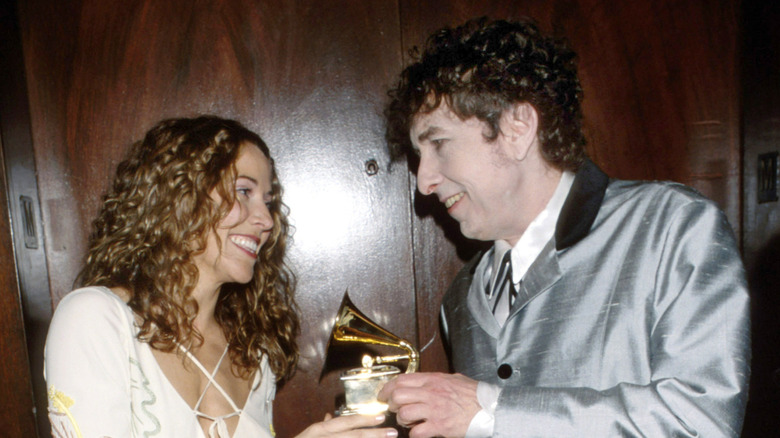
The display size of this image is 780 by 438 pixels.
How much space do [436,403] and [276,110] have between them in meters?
1.43

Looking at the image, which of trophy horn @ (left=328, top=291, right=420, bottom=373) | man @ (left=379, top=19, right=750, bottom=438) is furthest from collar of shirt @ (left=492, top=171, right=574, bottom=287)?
trophy horn @ (left=328, top=291, right=420, bottom=373)

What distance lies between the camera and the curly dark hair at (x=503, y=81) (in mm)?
1833

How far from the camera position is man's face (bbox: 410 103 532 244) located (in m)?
1.81

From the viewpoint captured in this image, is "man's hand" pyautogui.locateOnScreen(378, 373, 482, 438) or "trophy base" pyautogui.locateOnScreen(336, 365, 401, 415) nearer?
"man's hand" pyautogui.locateOnScreen(378, 373, 482, 438)

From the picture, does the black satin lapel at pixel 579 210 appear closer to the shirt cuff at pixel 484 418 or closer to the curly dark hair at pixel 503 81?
the curly dark hair at pixel 503 81

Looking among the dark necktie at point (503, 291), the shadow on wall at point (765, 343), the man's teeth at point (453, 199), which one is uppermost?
the man's teeth at point (453, 199)

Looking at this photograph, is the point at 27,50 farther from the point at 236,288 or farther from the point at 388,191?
the point at 388,191

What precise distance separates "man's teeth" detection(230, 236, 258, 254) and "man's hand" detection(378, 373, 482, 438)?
81cm

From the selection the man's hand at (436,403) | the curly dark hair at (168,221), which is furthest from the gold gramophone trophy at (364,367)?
the curly dark hair at (168,221)

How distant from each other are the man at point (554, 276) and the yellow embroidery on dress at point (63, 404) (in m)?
0.89

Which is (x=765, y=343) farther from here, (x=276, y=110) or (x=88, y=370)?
(x=88, y=370)

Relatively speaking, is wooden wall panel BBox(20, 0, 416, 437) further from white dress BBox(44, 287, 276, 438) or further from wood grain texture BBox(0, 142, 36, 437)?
white dress BBox(44, 287, 276, 438)

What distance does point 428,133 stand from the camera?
1.90 m

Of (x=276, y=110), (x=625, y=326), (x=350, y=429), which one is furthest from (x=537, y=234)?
(x=276, y=110)
